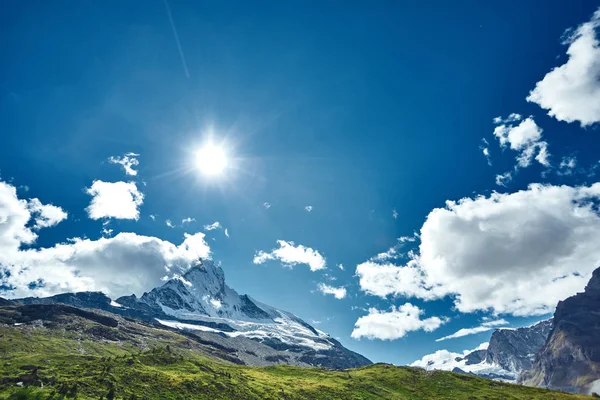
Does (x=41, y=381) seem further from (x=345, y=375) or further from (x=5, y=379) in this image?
(x=345, y=375)

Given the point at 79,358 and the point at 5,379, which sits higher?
the point at 79,358

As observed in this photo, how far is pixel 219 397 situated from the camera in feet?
320

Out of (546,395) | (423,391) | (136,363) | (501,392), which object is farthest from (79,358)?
(546,395)

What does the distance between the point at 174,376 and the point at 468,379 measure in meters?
143

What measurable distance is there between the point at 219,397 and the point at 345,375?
318 ft

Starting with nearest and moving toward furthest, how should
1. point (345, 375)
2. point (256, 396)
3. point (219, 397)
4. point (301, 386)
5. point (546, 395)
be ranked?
1. point (219, 397)
2. point (256, 396)
3. point (301, 386)
4. point (546, 395)
5. point (345, 375)

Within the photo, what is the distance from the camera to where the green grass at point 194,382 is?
7662cm

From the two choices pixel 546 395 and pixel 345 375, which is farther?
pixel 345 375

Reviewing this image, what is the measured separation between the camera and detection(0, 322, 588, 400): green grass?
76.6 meters

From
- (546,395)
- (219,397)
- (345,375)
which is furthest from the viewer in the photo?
(345,375)

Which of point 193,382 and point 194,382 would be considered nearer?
point 193,382

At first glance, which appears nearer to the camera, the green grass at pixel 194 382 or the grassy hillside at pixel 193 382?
the grassy hillside at pixel 193 382

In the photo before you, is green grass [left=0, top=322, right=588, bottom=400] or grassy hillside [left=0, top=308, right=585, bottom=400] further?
green grass [left=0, top=322, right=588, bottom=400]

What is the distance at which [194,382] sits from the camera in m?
100
